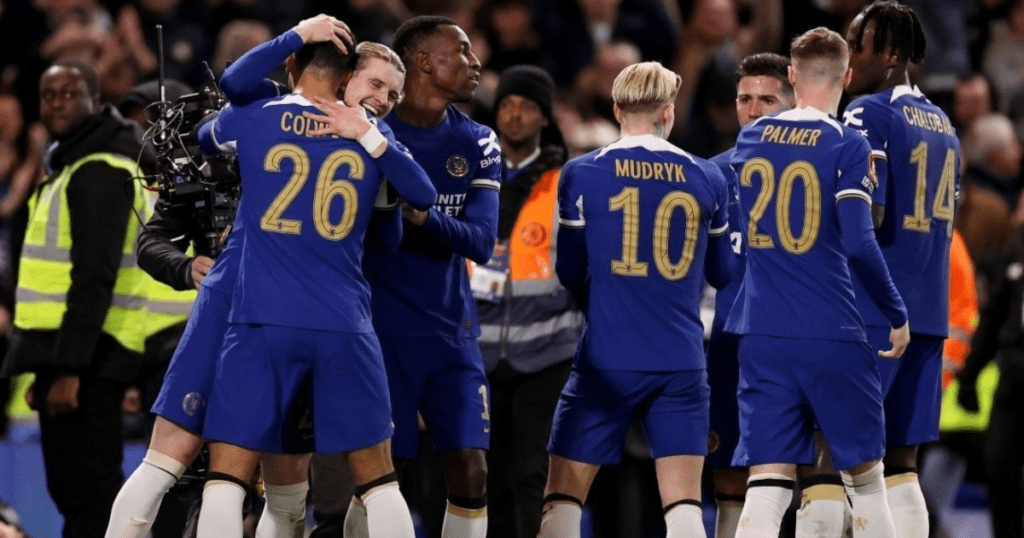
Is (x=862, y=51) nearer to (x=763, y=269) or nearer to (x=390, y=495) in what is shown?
(x=763, y=269)

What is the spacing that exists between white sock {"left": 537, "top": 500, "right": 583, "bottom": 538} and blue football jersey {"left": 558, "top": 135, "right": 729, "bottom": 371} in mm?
554

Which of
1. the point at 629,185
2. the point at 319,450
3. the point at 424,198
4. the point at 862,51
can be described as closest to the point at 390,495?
the point at 319,450

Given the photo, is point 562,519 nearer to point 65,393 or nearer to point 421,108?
point 421,108

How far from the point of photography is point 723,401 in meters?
7.29

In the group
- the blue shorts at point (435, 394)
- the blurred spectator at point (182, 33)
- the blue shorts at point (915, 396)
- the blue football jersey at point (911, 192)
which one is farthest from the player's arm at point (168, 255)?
the blurred spectator at point (182, 33)

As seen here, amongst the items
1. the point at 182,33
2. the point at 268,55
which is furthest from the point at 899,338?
the point at 182,33

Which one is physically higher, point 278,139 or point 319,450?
point 278,139

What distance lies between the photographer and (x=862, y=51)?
6.95 meters

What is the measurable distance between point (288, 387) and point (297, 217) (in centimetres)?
59

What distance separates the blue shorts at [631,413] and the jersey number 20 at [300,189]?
128 cm

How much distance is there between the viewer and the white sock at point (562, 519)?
645cm

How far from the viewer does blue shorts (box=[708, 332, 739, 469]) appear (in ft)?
23.7

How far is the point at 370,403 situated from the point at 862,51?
261 cm

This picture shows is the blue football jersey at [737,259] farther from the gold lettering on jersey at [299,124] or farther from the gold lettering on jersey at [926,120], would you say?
the gold lettering on jersey at [299,124]
